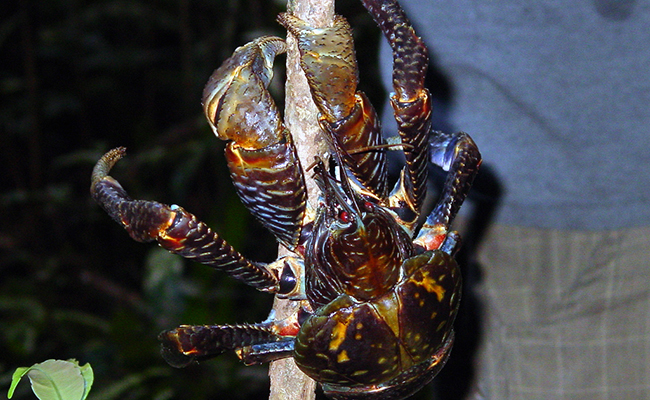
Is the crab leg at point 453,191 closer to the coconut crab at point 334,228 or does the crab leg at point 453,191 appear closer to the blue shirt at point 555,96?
the coconut crab at point 334,228

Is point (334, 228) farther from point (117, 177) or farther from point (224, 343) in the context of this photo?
point (117, 177)

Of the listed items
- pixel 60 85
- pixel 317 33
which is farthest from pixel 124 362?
pixel 60 85

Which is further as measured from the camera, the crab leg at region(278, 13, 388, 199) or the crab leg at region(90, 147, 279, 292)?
the crab leg at region(90, 147, 279, 292)

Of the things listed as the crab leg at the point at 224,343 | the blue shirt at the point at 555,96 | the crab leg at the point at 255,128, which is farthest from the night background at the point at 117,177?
the crab leg at the point at 255,128

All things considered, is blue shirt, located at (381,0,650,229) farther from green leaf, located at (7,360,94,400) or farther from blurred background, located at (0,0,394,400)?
blurred background, located at (0,0,394,400)

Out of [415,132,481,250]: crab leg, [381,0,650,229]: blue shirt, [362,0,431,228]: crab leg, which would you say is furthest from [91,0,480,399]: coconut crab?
[381,0,650,229]: blue shirt

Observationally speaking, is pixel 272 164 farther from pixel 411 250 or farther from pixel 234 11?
pixel 234 11
